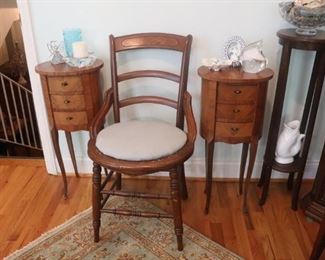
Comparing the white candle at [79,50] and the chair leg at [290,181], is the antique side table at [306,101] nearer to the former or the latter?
the chair leg at [290,181]

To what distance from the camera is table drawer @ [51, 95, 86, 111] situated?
65.4 inches

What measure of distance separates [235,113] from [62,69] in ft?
3.02

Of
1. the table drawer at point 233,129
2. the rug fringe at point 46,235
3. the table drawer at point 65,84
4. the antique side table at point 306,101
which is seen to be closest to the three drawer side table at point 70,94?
Result: the table drawer at point 65,84

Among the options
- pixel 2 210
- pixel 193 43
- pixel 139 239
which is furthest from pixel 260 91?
pixel 2 210

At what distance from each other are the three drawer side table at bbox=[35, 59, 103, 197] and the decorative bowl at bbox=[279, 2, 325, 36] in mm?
991

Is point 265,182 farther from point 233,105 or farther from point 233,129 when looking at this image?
point 233,105

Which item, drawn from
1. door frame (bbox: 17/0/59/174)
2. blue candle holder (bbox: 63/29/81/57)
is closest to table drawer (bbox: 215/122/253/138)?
blue candle holder (bbox: 63/29/81/57)

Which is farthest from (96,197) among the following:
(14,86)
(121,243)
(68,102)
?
(14,86)

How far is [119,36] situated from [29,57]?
0.58 meters

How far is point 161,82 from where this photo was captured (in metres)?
1.91

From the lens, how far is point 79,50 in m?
1.64

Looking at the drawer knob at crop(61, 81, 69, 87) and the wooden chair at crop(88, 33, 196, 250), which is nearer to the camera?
the wooden chair at crop(88, 33, 196, 250)

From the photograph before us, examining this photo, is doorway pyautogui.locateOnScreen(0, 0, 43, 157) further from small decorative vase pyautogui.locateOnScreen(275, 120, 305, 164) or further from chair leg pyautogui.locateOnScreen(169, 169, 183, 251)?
small decorative vase pyautogui.locateOnScreen(275, 120, 305, 164)

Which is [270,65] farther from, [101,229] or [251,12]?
[101,229]
